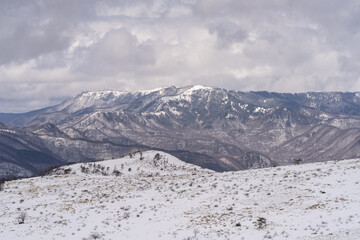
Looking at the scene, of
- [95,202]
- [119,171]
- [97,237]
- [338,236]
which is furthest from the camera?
[119,171]

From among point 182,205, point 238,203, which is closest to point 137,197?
point 182,205

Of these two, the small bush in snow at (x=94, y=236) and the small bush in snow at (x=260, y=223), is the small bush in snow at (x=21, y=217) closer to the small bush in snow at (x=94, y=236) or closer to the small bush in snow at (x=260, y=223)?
the small bush in snow at (x=94, y=236)

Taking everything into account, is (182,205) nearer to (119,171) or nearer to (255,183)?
(255,183)

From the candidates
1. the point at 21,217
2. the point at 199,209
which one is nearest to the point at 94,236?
the point at 199,209

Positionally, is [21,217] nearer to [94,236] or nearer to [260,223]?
[94,236]

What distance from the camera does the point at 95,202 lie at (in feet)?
147

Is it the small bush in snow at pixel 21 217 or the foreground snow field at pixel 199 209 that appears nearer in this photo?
the foreground snow field at pixel 199 209

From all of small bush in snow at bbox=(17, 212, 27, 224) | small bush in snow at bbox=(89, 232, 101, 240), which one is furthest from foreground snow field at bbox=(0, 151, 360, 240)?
small bush in snow at bbox=(17, 212, 27, 224)

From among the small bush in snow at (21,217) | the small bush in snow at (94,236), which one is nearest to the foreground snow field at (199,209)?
the small bush in snow at (94,236)

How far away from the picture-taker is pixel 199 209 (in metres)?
37.4

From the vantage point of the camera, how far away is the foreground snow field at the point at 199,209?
2867 cm

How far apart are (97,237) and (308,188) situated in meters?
22.2

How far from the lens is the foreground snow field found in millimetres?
28673

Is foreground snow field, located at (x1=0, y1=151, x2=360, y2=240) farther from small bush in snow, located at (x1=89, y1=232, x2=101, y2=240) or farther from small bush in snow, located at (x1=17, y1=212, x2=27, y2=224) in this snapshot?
small bush in snow, located at (x1=17, y1=212, x2=27, y2=224)
